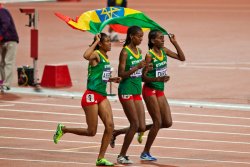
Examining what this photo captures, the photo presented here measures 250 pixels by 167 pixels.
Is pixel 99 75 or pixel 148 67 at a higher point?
pixel 148 67

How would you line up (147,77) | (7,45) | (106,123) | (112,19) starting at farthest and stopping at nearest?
(7,45) → (112,19) → (147,77) → (106,123)

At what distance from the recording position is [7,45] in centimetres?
2347

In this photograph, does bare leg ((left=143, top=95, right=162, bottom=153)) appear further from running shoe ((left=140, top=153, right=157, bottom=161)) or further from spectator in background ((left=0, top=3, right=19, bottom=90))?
spectator in background ((left=0, top=3, right=19, bottom=90))

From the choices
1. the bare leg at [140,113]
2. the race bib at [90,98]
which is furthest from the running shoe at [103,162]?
the race bib at [90,98]

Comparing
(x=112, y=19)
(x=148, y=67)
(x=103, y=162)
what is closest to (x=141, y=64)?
(x=148, y=67)

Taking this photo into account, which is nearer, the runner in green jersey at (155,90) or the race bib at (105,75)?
the race bib at (105,75)

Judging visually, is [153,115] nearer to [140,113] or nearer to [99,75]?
[140,113]

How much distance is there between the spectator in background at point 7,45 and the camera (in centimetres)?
2316

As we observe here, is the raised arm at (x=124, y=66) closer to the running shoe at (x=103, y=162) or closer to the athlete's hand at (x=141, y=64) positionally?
the athlete's hand at (x=141, y=64)

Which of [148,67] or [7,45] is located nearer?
[148,67]

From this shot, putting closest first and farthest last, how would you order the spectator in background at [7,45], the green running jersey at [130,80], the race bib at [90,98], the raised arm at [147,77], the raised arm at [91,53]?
the raised arm at [91,53] < the race bib at [90,98] < the green running jersey at [130,80] < the raised arm at [147,77] < the spectator in background at [7,45]

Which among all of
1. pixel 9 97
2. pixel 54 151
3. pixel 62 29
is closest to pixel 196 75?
pixel 9 97

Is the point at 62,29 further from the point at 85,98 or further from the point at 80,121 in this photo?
the point at 85,98

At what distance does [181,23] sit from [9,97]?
19502mm
